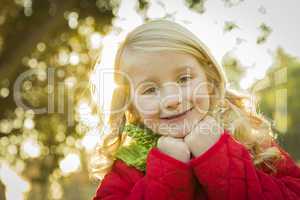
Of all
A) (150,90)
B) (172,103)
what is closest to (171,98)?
(172,103)

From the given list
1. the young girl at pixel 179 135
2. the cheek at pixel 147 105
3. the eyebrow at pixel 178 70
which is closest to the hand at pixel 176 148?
the young girl at pixel 179 135

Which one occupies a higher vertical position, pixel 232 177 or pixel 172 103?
pixel 172 103

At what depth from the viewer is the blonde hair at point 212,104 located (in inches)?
90.6

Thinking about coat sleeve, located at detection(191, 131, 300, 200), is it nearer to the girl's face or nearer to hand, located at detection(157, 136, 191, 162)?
hand, located at detection(157, 136, 191, 162)

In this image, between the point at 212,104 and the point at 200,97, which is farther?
the point at 212,104

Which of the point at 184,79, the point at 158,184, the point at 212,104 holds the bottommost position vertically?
the point at 158,184

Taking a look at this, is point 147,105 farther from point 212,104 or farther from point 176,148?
point 212,104

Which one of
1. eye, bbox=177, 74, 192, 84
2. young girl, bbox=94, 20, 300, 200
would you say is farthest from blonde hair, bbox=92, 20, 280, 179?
eye, bbox=177, 74, 192, 84

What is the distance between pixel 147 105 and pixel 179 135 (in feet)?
0.57

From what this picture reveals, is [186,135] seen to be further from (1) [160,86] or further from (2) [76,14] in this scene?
(2) [76,14]

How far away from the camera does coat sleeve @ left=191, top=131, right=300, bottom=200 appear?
203 centimetres

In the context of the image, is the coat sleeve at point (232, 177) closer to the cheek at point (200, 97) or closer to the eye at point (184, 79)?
the cheek at point (200, 97)

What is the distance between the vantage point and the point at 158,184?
2.10 m

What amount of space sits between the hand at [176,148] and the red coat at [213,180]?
0.08 ft
